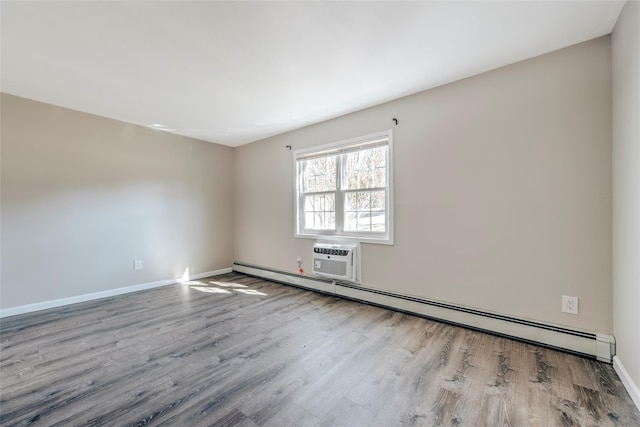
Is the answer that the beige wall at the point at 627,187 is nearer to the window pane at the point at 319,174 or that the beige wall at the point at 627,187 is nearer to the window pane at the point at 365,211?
the window pane at the point at 365,211

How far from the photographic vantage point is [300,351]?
2.13 metres

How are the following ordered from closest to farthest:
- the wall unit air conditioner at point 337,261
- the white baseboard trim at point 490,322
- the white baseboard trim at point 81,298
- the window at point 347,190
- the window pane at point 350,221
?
the white baseboard trim at point 490,322 → the white baseboard trim at point 81,298 → the window at point 347,190 → the wall unit air conditioner at point 337,261 → the window pane at point 350,221

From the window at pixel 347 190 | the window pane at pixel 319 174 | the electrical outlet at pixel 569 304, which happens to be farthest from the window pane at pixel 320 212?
the electrical outlet at pixel 569 304

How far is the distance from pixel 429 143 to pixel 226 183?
3.68m

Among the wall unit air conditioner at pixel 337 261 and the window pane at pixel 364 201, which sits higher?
the window pane at pixel 364 201

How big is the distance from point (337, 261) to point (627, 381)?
2.47m

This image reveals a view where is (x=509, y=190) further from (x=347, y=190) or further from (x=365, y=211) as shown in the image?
(x=347, y=190)

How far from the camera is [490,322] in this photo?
2395 mm

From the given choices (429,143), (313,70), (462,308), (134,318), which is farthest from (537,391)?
(134,318)

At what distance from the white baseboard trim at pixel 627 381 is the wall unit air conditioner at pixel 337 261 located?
217cm

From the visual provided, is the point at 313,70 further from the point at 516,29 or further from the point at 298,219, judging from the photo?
the point at 298,219

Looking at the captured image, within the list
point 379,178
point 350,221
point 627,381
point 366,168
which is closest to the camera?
point 627,381

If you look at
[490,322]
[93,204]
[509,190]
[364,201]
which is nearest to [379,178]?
[364,201]

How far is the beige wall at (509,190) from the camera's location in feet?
6.56
